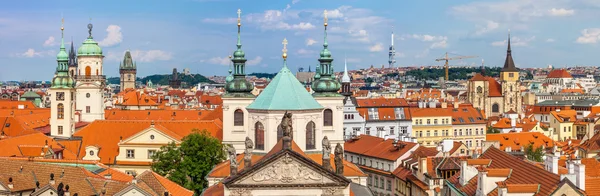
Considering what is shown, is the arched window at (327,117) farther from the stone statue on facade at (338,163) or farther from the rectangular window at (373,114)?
the rectangular window at (373,114)

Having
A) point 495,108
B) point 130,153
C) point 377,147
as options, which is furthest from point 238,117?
point 495,108

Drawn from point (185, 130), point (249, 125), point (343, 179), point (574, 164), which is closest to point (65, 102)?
point (185, 130)

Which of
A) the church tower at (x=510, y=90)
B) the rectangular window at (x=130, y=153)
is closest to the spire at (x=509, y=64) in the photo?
the church tower at (x=510, y=90)

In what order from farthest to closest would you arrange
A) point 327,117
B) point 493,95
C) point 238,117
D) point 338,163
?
1. point 493,95
2. point 238,117
3. point 327,117
4. point 338,163

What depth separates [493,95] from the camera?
175250 millimetres

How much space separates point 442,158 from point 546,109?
11268 centimetres

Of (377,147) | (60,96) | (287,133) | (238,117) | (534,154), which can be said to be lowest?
(534,154)

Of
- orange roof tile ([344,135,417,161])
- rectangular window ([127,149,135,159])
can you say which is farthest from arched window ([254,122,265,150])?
rectangular window ([127,149,135,159])

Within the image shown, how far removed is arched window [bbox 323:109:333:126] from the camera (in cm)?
6525

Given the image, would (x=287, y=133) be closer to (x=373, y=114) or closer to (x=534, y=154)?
(x=534, y=154)

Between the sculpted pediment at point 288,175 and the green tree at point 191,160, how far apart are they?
69.5 ft

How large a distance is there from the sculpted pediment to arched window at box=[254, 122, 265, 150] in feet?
70.1

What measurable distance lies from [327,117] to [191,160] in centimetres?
1178

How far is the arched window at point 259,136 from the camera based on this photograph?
2365 inches
